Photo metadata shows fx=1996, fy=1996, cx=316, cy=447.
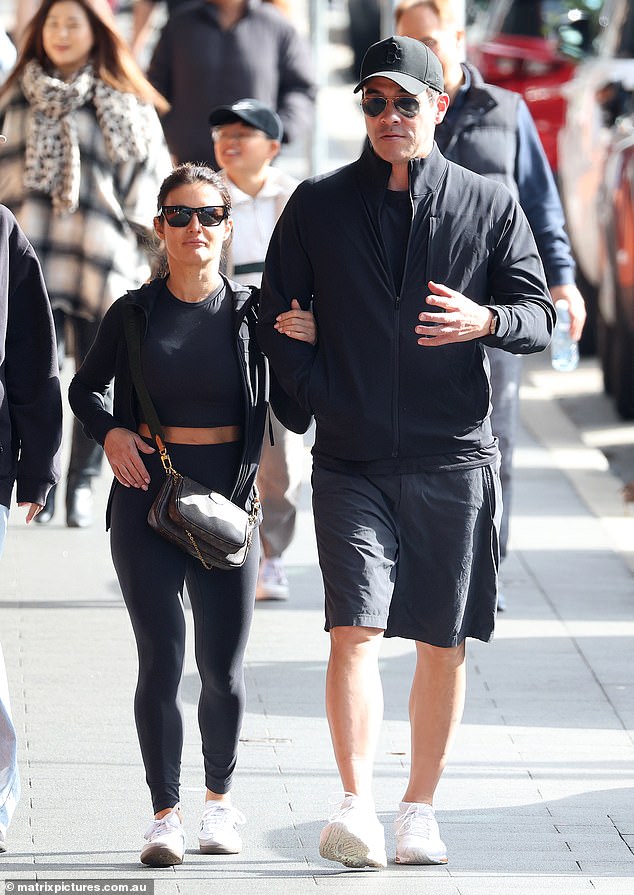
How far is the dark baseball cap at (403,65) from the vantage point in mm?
4805

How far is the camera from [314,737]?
5.89 m

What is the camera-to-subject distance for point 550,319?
4965 mm

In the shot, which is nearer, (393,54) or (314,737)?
(393,54)

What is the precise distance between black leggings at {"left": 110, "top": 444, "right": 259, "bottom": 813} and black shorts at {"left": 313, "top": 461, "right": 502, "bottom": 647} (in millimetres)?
233

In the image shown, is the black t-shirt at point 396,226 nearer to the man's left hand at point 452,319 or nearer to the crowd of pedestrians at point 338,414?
the crowd of pedestrians at point 338,414

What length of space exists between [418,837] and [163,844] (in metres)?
0.62

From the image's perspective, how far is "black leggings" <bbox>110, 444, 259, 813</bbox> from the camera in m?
4.80

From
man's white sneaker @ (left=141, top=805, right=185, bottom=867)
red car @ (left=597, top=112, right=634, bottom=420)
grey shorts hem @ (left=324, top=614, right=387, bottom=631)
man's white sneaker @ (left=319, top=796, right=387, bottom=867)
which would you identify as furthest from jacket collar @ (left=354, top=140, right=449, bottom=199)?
red car @ (left=597, top=112, right=634, bottom=420)

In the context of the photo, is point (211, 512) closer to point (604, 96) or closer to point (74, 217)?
point (74, 217)

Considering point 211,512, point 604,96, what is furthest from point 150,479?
point 604,96

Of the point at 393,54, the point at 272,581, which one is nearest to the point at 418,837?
the point at 393,54

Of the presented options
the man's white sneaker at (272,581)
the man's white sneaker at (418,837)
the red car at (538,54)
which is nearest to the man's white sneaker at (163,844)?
the man's white sneaker at (418,837)

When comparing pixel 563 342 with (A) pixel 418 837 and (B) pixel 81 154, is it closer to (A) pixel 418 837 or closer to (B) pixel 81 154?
(B) pixel 81 154

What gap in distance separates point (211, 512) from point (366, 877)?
942 mm
